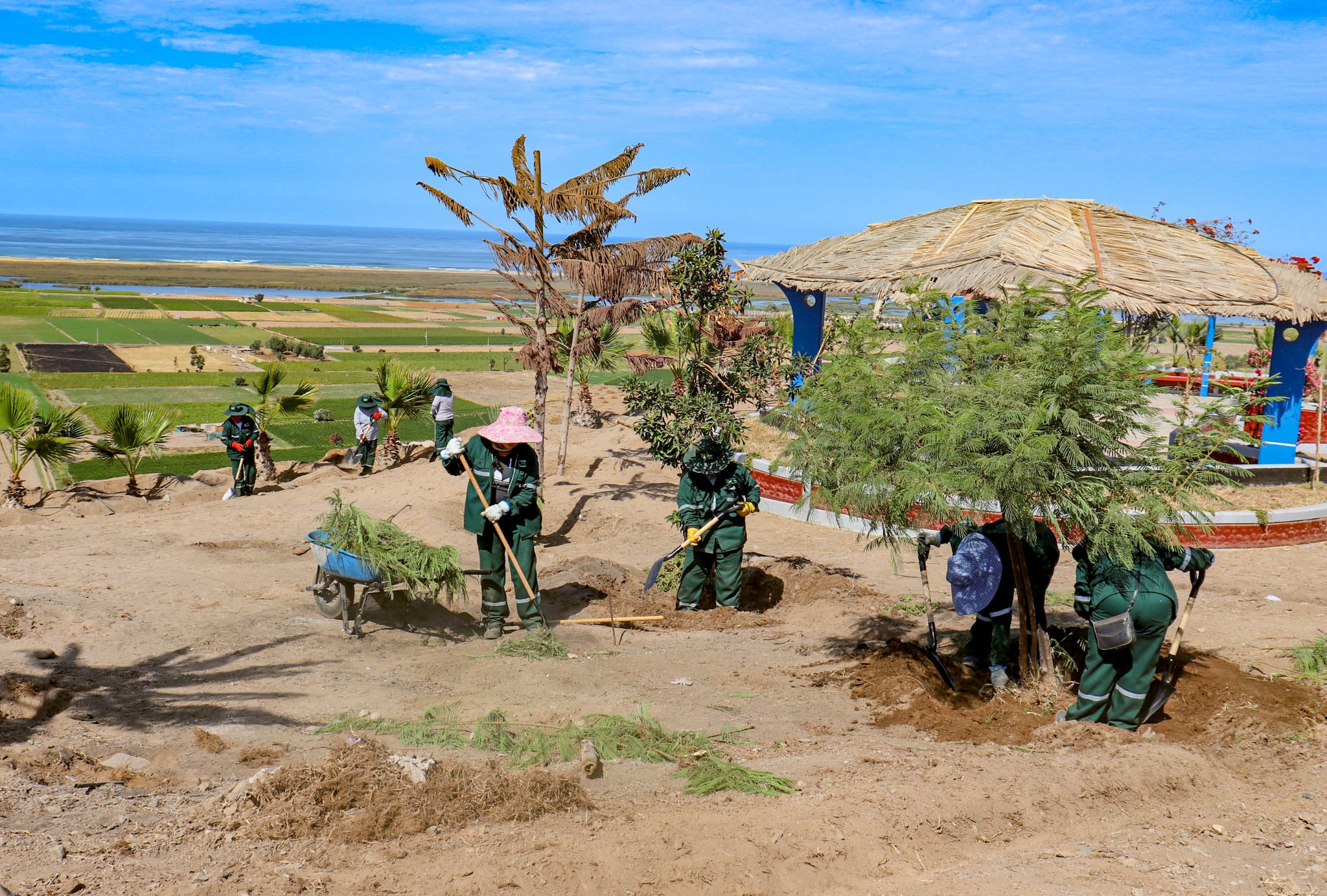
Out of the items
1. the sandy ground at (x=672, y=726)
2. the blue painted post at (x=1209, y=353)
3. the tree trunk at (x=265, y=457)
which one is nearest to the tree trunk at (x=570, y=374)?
the sandy ground at (x=672, y=726)

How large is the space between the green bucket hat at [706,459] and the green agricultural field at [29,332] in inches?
1440

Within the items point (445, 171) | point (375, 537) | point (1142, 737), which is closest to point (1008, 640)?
point (1142, 737)

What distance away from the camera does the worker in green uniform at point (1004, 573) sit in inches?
272

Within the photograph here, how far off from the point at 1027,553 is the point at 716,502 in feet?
10.1

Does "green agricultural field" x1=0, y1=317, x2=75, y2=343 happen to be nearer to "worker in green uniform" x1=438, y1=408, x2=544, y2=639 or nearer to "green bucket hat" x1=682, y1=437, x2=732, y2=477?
"worker in green uniform" x1=438, y1=408, x2=544, y2=639

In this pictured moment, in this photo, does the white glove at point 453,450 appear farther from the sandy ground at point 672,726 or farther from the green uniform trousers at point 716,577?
the green uniform trousers at point 716,577

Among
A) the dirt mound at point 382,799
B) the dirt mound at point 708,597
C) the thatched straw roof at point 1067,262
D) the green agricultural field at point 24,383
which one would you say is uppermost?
the thatched straw roof at point 1067,262

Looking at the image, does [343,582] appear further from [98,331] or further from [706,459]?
[98,331]

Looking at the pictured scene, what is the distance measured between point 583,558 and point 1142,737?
251 inches

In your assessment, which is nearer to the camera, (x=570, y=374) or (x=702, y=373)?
(x=702, y=373)

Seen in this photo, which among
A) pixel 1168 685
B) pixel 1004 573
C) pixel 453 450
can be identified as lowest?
pixel 1168 685

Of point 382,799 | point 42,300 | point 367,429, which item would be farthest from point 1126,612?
point 42,300

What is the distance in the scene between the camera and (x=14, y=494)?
13.7 m

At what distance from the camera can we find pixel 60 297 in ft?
196
